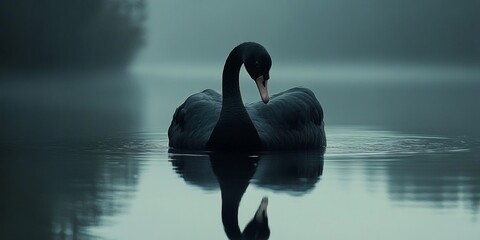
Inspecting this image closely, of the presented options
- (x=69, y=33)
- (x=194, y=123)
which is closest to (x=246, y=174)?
(x=194, y=123)

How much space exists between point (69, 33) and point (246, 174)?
40225 mm

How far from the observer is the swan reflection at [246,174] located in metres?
7.26

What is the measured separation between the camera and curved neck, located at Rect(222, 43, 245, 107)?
10903 millimetres

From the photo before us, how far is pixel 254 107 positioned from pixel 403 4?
79776 millimetres

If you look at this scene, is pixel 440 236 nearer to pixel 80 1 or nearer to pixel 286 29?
pixel 80 1

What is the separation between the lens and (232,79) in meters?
11.1

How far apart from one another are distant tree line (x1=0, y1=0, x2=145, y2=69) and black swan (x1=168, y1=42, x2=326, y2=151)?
99.1 feet

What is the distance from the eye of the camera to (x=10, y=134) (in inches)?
545

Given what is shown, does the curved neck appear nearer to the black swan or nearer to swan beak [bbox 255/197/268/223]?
the black swan

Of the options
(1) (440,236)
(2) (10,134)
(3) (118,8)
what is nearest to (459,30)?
(3) (118,8)

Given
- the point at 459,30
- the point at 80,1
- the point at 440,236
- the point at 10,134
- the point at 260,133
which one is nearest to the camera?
the point at 440,236

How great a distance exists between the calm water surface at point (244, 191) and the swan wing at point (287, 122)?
0.15 meters

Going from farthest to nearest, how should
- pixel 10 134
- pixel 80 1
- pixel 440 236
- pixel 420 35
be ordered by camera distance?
pixel 420 35 → pixel 80 1 → pixel 10 134 → pixel 440 236

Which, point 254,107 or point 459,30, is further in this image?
point 459,30
